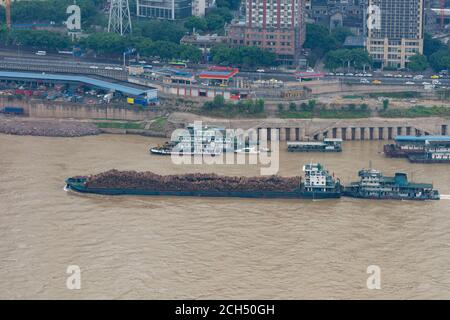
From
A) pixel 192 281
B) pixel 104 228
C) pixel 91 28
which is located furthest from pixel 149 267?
pixel 91 28

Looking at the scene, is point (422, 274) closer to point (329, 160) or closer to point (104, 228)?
point (104, 228)

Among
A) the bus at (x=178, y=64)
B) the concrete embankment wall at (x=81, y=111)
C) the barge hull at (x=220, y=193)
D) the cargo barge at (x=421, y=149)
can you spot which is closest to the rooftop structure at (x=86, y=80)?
the concrete embankment wall at (x=81, y=111)

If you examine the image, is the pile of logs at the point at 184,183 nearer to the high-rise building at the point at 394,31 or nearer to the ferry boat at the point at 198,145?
the ferry boat at the point at 198,145

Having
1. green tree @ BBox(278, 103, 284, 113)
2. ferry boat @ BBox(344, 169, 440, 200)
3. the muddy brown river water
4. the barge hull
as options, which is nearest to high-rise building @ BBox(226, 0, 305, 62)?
green tree @ BBox(278, 103, 284, 113)

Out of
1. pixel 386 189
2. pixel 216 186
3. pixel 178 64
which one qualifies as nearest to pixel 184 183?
pixel 216 186

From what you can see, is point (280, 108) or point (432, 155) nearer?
point (432, 155)

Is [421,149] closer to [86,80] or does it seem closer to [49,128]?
[49,128]
